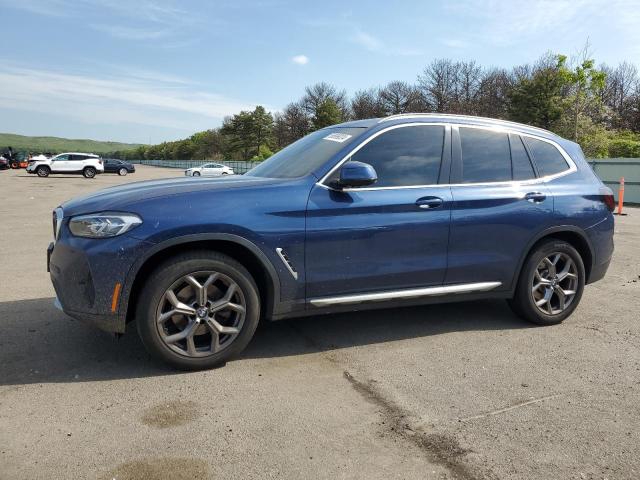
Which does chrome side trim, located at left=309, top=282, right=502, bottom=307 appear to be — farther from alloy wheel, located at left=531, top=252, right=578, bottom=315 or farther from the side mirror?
the side mirror

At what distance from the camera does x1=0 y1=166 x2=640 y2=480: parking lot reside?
98.5 inches

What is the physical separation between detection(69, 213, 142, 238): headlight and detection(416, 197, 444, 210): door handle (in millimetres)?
2071

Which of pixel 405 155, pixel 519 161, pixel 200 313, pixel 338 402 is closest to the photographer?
pixel 338 402

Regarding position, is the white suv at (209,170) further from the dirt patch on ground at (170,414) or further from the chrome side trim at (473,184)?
the dirt patch on ground at (170,414)

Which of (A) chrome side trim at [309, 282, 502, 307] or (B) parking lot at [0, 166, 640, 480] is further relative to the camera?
(A) chrome side trim at [309, 282, 502, 307]

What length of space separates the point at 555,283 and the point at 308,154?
99.7 inches

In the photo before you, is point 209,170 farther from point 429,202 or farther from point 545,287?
point 429,202

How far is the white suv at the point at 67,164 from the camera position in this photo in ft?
123

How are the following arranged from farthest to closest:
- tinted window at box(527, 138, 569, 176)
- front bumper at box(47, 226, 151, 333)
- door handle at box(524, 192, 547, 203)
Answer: tinted window at box(527, 138, 569, 176) → door handle at box(524, 192, 547, 203) → front bumper at box(47, 226, 151, 333)

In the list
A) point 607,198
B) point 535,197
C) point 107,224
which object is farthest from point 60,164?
point 607,198

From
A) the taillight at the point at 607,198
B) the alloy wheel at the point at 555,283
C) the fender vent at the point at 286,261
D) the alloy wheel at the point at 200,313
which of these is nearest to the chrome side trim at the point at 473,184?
the taillight at the point at 607,198

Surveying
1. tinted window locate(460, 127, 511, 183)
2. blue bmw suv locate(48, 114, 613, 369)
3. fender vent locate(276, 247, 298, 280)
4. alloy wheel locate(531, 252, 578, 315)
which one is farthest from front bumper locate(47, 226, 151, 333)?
alloy wheel locate(531, 252, 578, 315)

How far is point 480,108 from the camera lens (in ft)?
210

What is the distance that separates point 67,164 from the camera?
38844 millimetres
